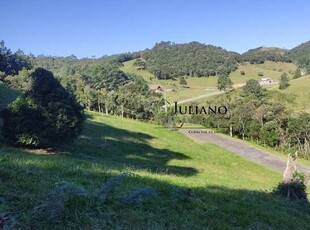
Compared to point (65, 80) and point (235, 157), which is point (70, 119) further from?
point (65, 80)

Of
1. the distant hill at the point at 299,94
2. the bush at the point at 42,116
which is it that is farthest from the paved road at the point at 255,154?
the distant hill at the point at 299,94

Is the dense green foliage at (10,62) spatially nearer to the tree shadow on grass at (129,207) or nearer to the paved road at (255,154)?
the paved road at (255,154)

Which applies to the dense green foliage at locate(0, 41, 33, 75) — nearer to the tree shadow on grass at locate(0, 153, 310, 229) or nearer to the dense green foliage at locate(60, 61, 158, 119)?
the dense green foliage at locate(60, 61, 158, 119)

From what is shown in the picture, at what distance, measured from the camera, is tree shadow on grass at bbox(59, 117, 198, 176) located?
99.0 ft

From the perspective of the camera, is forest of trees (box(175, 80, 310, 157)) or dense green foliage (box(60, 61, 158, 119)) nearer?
forest of trees (box(175, 80, 310, 157))

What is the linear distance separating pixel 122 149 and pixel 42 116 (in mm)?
12820

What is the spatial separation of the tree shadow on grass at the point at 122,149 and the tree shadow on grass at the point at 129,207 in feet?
59.3

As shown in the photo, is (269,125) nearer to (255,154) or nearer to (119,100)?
(255,154)

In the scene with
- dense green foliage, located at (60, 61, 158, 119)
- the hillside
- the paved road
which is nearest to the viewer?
the paved road

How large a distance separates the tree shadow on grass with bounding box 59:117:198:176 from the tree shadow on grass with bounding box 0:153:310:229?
18.1 metres

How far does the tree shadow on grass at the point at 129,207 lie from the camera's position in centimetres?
641

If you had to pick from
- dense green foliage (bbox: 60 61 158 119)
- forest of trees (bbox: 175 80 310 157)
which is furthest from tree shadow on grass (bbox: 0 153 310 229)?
dense green foliage (bbox: 60 61 158 119)

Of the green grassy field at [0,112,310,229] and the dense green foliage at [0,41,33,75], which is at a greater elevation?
the dense green foliage at [0,41,33,75]

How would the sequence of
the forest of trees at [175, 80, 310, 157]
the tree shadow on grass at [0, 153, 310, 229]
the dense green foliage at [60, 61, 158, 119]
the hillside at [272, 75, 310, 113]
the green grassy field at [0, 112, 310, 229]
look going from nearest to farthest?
the green grassy field at [0, 112, 310, 229]
the tree shadow on grass at [0, 153, 310, 229]
the forest of trees at [175, 80, 310, 157]
the dense green foliage at [60, 61, 158, 119]
the hillside at [272, 75, 310, 113]
